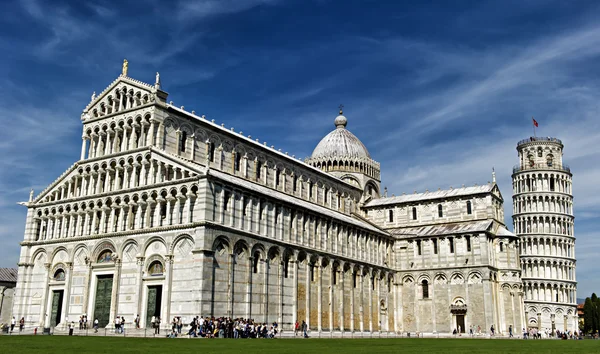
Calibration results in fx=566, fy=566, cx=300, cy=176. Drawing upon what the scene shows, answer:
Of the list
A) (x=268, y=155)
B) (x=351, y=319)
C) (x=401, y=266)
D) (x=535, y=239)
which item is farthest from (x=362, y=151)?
(x=535, y=239)

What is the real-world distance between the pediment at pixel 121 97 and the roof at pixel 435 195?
3548 cm

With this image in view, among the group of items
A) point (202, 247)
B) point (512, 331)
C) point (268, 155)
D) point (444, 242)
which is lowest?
point (512, 331)

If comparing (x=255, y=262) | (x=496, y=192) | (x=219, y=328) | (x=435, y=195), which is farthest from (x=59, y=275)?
(x=496, y=192)

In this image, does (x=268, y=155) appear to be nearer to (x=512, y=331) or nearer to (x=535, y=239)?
(x=512, y=331)

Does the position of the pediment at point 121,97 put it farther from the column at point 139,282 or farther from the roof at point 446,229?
the roof at point 446,229

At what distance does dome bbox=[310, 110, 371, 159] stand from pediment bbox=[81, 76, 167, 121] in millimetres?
33544

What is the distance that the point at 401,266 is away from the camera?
66438mm

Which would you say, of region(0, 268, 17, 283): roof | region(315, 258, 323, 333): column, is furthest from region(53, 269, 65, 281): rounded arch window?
region(0, 268, 17, 283): roof

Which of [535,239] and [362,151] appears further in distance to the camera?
[535,239]

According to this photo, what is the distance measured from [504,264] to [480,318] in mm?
7083

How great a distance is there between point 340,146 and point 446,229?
62.8 feet

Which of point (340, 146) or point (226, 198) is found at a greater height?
point (340, 146)

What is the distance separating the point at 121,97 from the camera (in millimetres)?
48031

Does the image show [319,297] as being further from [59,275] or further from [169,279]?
[59,275]
